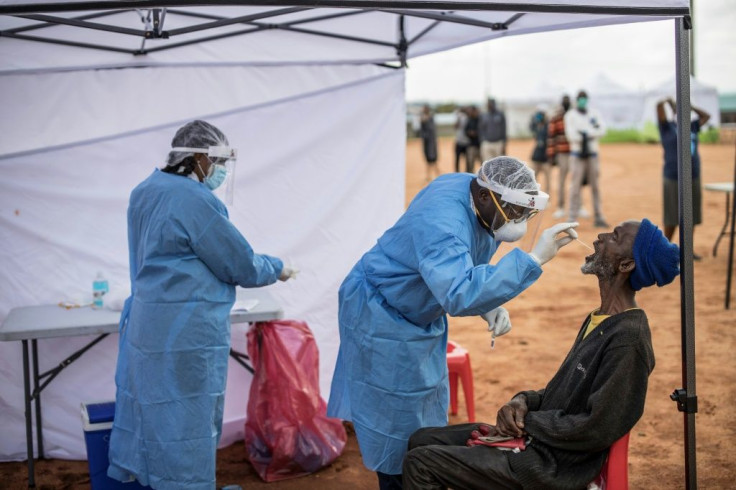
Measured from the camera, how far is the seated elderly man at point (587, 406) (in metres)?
2.62

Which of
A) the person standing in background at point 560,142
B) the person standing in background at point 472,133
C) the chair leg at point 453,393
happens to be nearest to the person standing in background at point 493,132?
the person standing in background at point 472,133

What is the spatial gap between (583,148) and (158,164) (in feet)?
28.4

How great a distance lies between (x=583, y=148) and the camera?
12.1m

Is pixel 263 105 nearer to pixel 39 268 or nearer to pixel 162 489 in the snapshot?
pixel 39 268

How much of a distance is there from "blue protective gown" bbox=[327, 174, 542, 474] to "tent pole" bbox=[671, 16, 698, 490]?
70 centimetres

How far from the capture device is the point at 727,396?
5.48 meters

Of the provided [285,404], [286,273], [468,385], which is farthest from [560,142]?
[286,273]

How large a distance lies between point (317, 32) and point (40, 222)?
6.25 feet

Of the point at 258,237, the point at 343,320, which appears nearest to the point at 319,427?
the point at 258,237

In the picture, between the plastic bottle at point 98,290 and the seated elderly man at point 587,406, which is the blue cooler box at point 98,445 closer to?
the plastic bottle at point 98,290

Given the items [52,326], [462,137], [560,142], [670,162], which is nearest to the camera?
[52,326]

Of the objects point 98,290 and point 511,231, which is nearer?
point 511,231

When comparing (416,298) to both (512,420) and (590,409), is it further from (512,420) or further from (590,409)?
(590,409)

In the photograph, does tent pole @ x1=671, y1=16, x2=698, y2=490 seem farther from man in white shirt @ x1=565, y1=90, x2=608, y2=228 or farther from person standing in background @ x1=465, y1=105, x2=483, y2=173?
person standing in background @ x1=465, y1=105, x2=483, y2=173
